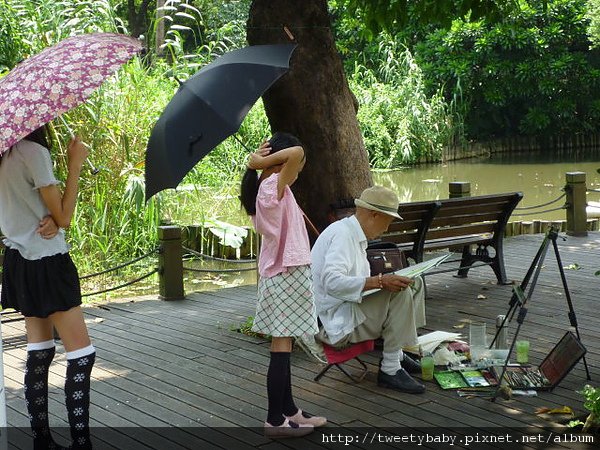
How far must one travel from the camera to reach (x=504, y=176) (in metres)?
23.0

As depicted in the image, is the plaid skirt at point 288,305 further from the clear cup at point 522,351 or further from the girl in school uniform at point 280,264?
the clear cup at point 522,351

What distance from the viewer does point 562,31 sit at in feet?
87.0

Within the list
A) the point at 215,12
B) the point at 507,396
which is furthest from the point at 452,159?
the point at 507,396

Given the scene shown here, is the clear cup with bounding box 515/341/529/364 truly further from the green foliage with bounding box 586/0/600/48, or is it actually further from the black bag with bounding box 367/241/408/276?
the green foliage with bounding box 586/0/600/48

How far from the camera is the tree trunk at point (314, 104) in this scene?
6617mm

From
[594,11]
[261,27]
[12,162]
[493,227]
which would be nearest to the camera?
[12,162]

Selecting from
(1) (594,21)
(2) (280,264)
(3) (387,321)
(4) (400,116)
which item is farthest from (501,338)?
(1) (594,21)

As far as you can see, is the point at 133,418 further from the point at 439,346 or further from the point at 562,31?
→ the point at 562,31

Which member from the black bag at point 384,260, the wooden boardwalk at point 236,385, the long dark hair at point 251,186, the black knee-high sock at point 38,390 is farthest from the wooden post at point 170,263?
the black knee-high sock at point 38,390

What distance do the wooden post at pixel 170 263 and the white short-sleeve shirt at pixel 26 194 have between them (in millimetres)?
4076

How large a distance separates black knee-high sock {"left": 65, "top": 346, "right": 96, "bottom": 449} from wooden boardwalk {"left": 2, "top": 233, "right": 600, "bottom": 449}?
41 cm

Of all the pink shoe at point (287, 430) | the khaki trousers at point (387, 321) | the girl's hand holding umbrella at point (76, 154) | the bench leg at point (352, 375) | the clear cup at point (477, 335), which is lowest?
the pink shoe at point (287, 430)

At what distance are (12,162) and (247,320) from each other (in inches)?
137

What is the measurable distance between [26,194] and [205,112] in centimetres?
95
